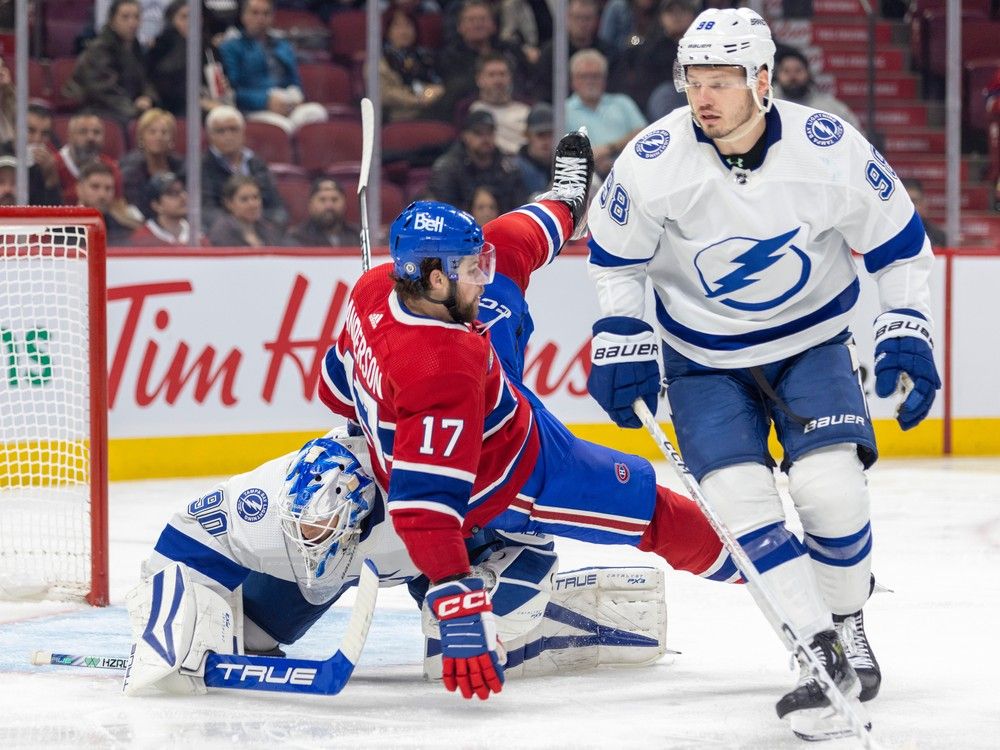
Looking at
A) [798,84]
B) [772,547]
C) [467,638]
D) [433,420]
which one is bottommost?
[467,638]

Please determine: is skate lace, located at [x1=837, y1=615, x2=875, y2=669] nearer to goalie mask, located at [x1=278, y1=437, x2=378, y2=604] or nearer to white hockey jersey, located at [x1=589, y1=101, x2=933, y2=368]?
white hockey jersey, located at [x1=589, y1=101, x2=933, y2=368]

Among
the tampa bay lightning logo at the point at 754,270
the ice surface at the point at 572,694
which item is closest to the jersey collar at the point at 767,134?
the tampa bay lightning logo at the point at 754,270

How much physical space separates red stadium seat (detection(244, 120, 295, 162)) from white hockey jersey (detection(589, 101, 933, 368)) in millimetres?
3457

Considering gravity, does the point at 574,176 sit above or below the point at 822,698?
above

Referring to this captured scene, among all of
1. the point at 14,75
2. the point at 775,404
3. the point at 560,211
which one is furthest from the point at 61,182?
the point at 775,404

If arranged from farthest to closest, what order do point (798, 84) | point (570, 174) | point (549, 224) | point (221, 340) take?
point (798, 84) → point (221, 340) → point (570, 174) → point (549, 224)

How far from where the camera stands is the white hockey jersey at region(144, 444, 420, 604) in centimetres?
310

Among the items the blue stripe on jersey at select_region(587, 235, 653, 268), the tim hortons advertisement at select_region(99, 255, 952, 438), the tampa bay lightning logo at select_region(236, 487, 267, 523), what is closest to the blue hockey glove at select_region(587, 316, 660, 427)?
the blue stripe on jersey at select_region(587, 235, 653, 268)

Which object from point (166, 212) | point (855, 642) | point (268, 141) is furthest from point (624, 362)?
point (268, 141)

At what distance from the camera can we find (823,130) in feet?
10.2

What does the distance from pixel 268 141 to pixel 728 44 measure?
372 cm

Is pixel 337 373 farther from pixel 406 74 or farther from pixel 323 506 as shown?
pixel 406 74

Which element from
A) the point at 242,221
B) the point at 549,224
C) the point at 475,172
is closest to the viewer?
the point at 549,224

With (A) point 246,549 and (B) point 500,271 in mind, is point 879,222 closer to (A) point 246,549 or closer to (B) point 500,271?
(B) point 500,271
